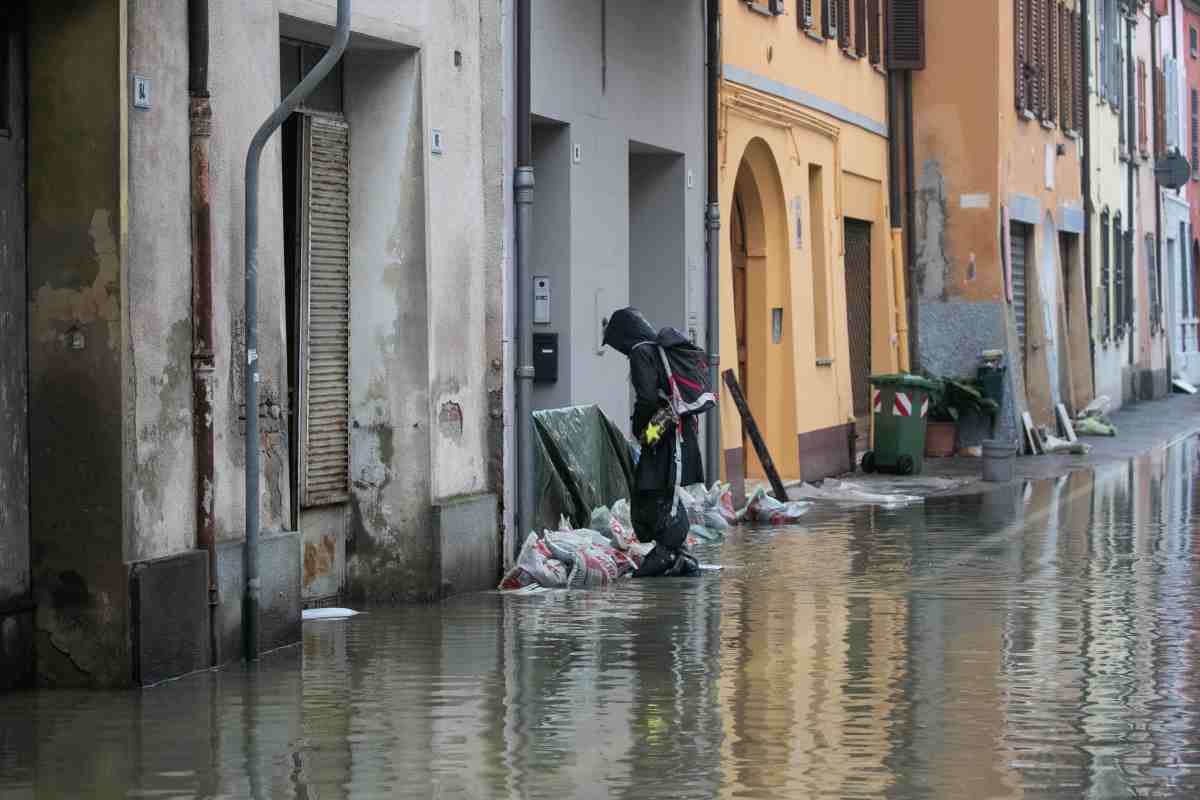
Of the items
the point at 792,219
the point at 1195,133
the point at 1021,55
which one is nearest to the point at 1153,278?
the point at 1195,133

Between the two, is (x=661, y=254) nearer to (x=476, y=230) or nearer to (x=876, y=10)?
(x=476, y=230)

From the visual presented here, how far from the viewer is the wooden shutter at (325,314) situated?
1286 centimetres

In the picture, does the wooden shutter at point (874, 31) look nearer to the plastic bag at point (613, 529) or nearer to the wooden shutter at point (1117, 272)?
the plastic bag at point (613, 529)

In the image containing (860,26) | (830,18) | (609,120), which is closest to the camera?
(609,120)

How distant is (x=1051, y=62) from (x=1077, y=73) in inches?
128

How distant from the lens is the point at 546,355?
16750 millimetres

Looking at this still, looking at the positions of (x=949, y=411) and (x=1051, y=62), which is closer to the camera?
(x=949, y=411)

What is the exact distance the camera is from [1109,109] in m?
43.4

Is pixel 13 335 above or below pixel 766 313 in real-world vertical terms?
below

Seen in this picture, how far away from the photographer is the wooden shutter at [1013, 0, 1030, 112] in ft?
104

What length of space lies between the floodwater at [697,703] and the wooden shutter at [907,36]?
15.3m

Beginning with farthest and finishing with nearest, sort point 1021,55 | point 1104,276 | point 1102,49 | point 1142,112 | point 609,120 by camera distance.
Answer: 1. point 1142,112
2. point 1102,49
3. point 1104,276
4. point 1021,55
5. point 609,120

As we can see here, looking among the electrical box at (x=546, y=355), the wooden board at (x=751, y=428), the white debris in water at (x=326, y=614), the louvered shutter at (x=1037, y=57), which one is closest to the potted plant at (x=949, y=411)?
the louvered shutter at (x=1037, y=57)

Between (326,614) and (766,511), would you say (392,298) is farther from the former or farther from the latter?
(766,511)
